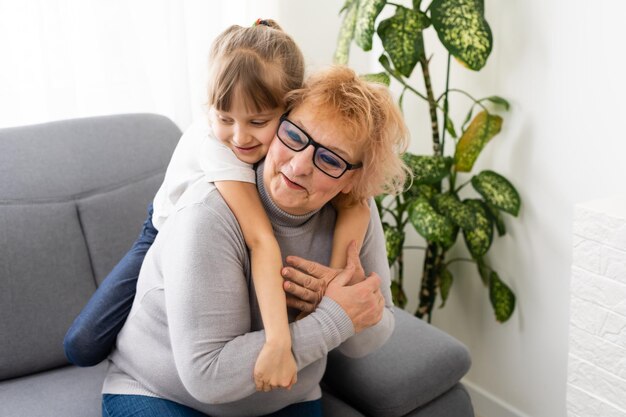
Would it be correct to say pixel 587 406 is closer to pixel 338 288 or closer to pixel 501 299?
pixel 501 299

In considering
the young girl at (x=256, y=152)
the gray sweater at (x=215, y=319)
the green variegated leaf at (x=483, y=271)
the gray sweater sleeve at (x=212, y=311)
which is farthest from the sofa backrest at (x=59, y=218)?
the green variegated leaf at (x=483, y=271)

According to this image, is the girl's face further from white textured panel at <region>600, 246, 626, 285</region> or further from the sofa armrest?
white textured panel at <region>600, 246, 626, 285</region>

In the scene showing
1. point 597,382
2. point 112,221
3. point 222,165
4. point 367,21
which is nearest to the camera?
point 222,165

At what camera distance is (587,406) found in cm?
176

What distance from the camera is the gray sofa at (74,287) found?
1.67m

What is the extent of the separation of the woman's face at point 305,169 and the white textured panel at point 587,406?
911 mm

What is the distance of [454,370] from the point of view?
174cm

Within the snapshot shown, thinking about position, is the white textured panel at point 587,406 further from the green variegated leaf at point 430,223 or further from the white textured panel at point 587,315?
the green variegated leaf at point 430,223

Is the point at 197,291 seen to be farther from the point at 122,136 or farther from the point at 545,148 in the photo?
the point at 545,148

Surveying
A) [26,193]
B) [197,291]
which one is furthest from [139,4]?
[197,291]

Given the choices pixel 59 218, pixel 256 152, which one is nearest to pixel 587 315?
pixel 256 152

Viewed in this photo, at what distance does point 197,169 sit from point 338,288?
Answer: 0.41m

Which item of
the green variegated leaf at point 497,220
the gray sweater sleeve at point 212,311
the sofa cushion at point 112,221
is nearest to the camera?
the gray sweater sleeve at point 212,311

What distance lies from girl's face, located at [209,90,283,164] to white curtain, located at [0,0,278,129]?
0.57m
